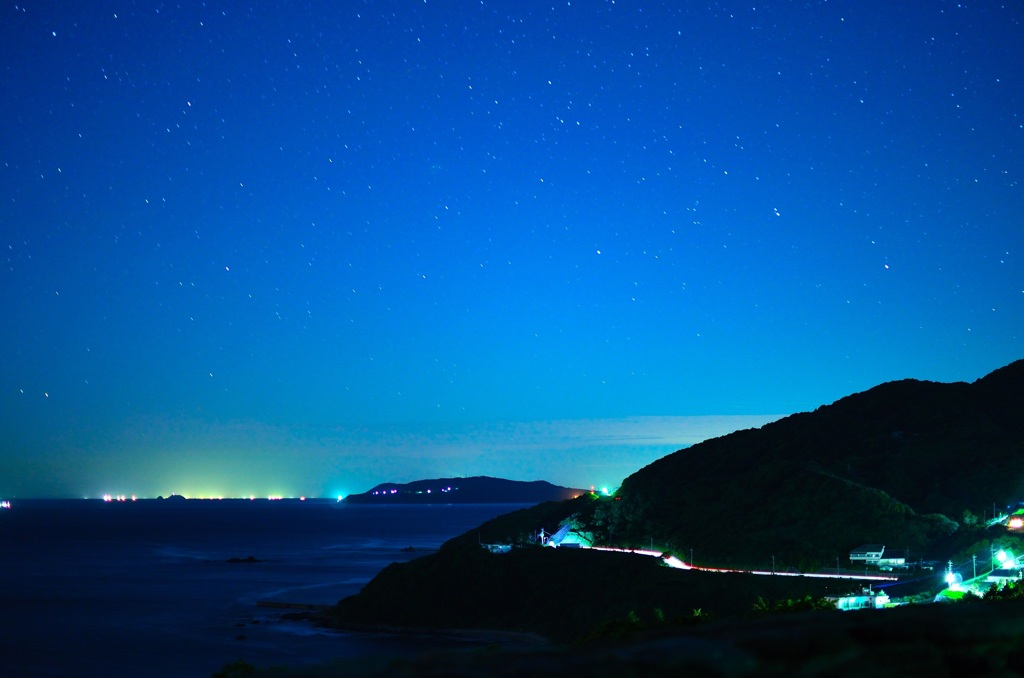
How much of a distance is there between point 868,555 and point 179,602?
163 ft

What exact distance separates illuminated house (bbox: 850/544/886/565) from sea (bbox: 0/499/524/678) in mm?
23399

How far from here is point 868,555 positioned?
59219 mm

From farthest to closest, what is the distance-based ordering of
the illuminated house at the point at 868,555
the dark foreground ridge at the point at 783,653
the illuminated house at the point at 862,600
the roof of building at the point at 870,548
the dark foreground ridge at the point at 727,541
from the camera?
1. the roof of building at the point at 870,548
2. the illuminated house at the point at 868,555
3. the dark foreground ridge at the point at 727,541
4. the illuminated house at the point at 862,600
5. the dark foreground ridge at the point at 783,653

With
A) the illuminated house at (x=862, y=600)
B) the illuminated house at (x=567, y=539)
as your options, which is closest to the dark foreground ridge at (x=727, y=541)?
the illuminated house at (x=567, y=539)

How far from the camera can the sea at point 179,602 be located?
53625 mm

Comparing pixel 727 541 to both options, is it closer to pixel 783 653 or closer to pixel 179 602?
pixel 179 602

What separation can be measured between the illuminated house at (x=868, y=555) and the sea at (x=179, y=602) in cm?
2340

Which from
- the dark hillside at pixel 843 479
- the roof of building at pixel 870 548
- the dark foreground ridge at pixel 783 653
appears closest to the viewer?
the dark foreground ridge at pixel 783 653

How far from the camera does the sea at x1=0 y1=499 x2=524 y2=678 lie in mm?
53625

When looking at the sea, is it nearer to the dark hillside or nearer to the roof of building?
the dark hillside

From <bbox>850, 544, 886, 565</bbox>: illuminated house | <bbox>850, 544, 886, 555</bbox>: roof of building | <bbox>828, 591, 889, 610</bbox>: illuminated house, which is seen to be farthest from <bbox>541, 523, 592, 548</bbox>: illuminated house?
<bbox>828, 591, 889, 610</bbox>: illuminated house

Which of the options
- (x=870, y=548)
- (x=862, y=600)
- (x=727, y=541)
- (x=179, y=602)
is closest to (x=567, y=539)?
(x=727, y=541)

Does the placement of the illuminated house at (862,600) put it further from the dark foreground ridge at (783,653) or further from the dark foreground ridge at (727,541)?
the dark foreground ridge at (783,653)

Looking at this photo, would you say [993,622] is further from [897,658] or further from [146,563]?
[146,563]
